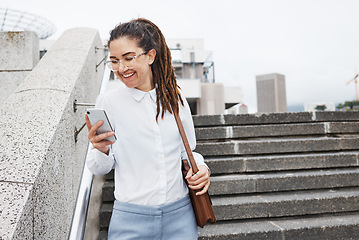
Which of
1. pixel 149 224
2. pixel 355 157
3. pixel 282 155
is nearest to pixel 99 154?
pixel 149 224

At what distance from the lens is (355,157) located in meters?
3.31

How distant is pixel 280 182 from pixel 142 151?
2252 mm

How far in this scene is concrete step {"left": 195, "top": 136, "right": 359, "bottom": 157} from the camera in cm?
333

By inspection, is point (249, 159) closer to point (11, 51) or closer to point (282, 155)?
point (282, 155)

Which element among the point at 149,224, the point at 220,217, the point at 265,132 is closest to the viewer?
the point at 149,224

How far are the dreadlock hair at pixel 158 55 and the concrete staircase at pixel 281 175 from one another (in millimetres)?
1513

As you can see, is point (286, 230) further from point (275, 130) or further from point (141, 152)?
point (141, 152)

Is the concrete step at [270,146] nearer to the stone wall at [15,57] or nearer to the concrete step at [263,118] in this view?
the concrete step at [263,118]

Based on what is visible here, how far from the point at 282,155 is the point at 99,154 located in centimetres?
277

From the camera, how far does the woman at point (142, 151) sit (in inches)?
44.8

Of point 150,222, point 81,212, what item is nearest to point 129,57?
point 150,222

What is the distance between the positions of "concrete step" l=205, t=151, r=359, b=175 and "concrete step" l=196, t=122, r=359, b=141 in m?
0.37

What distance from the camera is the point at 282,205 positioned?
2.65 m

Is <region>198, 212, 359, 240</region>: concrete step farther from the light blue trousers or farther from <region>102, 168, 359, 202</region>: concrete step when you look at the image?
the light blue trousers
